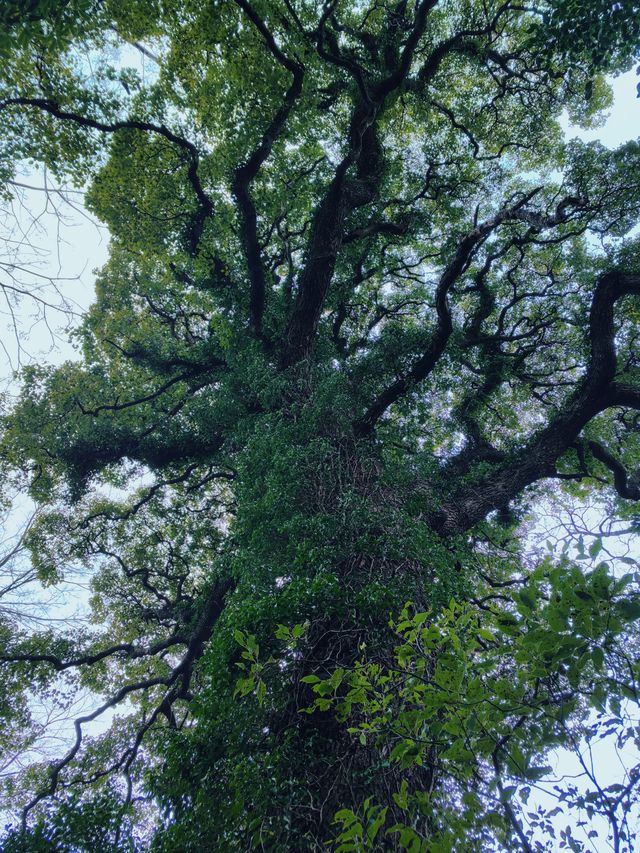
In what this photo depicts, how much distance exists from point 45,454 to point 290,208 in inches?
302

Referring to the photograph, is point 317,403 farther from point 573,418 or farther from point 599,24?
point 599,24

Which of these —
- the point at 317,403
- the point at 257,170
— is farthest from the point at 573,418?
the point at 257,170

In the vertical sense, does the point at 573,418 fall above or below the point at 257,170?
below

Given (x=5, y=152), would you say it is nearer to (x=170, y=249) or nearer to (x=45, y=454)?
(x=170, y=249)

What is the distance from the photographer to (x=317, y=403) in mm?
7152

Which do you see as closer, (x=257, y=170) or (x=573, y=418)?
(x=573, y=418)

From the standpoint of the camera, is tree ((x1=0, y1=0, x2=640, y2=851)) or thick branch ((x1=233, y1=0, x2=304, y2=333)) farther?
thick branch ((x1=233, y1=0, x2=304, y2=333))

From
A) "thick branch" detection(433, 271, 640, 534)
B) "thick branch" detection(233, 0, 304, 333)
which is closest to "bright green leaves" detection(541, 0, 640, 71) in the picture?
"thick branch" detection(233, 0, 304, 333)

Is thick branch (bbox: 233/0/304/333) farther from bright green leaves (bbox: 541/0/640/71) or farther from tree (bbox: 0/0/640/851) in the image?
bright green leaves (bbox: 541/0/640/71)

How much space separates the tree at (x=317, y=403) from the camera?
3201mm

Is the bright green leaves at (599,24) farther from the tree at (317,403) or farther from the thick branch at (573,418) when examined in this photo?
the thick branch at (573,418)

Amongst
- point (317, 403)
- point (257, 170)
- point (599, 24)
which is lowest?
point (317, 403)

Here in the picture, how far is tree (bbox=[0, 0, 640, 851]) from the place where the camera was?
320 centimetres

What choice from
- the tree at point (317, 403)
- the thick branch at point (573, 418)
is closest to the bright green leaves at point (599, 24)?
the tree at point (317, 403)
